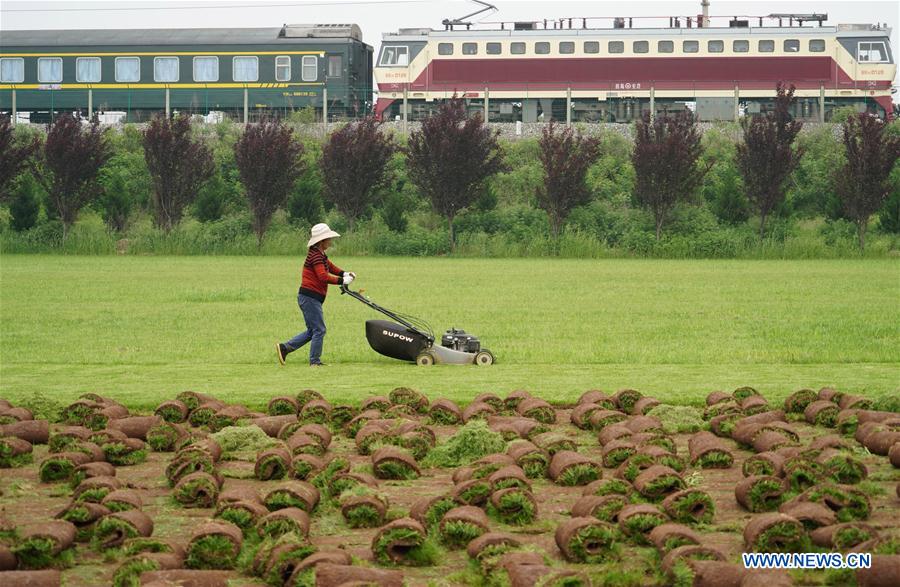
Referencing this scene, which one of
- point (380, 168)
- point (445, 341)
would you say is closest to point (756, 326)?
point (445, 341)

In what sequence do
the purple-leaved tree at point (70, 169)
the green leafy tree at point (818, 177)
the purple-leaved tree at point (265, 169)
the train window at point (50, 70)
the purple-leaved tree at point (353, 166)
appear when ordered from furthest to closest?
the train window at point (50, 70) → the green leafy tree at point (818, 177) → the purple-leaved tree at point (353, 166) → the purple-leaved tree at point (70, 169) → the purple-leaved tree at point (265, 169)

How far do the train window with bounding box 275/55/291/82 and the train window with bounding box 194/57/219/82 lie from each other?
2.46 m

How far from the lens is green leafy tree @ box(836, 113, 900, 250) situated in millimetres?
36406

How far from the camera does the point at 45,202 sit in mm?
41125

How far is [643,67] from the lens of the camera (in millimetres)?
45594

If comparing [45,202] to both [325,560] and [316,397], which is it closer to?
[316,397]

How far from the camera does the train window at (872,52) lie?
4469cm

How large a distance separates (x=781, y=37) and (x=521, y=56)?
998cm

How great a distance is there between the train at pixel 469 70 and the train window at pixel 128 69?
0.06 metres

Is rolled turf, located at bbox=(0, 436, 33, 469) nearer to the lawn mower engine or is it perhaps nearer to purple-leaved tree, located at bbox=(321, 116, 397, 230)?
the lawn mower engine

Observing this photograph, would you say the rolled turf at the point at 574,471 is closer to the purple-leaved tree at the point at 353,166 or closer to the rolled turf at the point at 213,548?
the rolled turf at the point at 213,548

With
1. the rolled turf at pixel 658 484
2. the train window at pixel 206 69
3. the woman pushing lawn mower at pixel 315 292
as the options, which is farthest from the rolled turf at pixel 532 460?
the train window at pixel 206 69

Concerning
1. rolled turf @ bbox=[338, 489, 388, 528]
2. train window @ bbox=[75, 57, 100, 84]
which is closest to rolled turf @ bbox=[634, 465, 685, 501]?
rolled turf @ bbox=[338, 489, 388, 528]

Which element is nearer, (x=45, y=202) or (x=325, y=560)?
(x=325, y=560)
